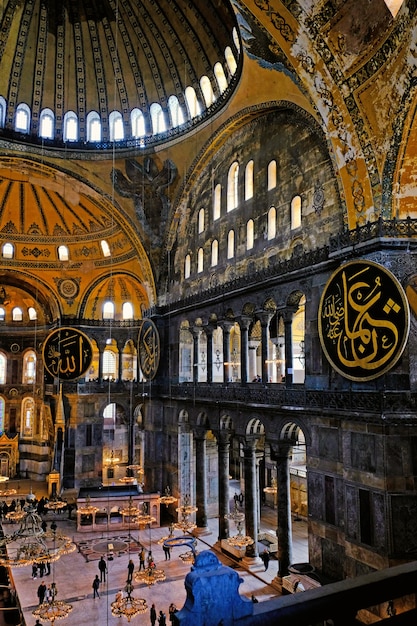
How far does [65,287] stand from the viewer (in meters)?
23.2

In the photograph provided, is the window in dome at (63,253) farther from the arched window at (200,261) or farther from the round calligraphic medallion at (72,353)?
the arched window at (200,261)

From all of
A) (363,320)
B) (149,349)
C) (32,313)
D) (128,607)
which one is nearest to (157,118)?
(149,349)

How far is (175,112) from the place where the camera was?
17.1 metres

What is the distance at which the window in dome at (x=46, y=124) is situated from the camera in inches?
702

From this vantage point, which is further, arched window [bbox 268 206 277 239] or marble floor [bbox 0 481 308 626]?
arched window [bbox 268 206 277 239]

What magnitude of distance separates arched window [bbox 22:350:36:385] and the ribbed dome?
12583mm

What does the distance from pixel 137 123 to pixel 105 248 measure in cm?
600

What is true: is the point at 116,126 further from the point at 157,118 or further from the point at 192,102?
the point at 192,102

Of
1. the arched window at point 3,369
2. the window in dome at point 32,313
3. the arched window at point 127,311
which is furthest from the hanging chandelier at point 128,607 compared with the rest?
the arched window at point 3,369

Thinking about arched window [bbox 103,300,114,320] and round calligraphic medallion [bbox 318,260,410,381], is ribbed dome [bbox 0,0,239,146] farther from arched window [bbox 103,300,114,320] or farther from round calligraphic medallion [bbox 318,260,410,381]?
arched window [bbox 103,300,114,320]

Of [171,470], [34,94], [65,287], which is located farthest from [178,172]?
[171,470]

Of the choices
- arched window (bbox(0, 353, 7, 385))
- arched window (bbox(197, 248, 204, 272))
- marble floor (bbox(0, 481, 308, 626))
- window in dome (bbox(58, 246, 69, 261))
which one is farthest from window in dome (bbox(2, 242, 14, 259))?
marble floor (bbox(0, 481, 308, 626))

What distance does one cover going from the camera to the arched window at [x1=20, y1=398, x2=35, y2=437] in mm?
26578

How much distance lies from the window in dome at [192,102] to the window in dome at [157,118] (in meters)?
1.26
